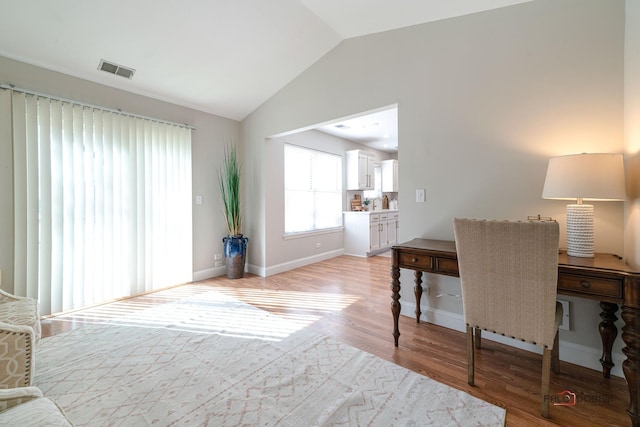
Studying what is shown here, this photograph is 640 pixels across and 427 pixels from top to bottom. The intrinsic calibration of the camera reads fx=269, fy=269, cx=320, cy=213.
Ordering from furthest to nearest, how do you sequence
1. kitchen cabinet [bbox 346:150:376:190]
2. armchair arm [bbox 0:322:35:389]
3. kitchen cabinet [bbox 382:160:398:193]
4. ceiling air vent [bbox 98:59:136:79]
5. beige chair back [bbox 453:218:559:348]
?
kitchen cabinet [bbox 382:160:398:193]
kitchen cabinet [bbox 346:150:376:190]
ceiling air vent [bbox 98:59:136:79]
beige chair back [bbox 453:218:559:348]
armchair arm [bbox 0:322:35:389]

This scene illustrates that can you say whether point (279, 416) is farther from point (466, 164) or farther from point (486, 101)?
point (486, 101)

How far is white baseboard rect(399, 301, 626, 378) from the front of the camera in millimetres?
1770

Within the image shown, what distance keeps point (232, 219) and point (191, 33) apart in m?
2.30

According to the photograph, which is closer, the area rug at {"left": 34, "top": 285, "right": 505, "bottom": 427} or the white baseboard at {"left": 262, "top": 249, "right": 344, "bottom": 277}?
the area rug at {"left": 34, "top": 285, "right": 505, "bottom": 427}

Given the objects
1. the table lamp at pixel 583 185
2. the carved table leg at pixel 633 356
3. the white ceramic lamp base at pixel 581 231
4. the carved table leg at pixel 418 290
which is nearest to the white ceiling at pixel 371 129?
the carved table leg at pixel 418 290

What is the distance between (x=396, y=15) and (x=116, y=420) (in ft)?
11.6

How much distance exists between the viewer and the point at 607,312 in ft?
5.52

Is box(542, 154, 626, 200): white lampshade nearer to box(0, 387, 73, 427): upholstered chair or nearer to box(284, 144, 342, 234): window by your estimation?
box(0, 387, 73, 427): upholstered chair

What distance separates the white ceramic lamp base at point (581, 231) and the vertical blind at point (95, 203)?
3.93 m

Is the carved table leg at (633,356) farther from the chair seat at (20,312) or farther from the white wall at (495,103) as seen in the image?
the chair seat at (20,312)

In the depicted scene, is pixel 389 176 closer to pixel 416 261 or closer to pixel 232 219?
pixel 232 219

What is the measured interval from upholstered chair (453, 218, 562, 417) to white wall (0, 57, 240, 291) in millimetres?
3428

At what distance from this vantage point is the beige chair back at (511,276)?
1351 mm

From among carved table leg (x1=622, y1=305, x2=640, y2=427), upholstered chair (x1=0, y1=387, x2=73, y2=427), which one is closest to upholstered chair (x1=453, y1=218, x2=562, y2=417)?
carved table leg (x1=622, y1=305, x2=640, y2=427)
